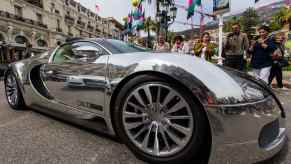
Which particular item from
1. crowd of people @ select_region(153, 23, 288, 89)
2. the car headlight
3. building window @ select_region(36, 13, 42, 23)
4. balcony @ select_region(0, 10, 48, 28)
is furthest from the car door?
building window @ select_region(36, 13, 42, 23)

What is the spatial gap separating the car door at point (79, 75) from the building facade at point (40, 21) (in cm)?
1906

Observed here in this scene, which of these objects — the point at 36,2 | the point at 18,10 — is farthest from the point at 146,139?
the point at 36,2

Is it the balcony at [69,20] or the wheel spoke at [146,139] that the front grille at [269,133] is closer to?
the wheel spoke at [146,139]

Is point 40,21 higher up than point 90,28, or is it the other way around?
point 90,28

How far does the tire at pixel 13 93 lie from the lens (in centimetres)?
299

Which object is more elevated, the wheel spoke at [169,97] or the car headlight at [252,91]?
the car headlight at [252,91]

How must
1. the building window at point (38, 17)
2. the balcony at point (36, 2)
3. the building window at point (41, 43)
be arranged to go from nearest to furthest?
the balcony at point (36, 2) < the building window at point (41, 43) < the building window at point (38, 17)

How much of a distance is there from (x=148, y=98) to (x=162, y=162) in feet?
1.54

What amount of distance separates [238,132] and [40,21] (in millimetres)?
35485

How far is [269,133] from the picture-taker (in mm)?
1404

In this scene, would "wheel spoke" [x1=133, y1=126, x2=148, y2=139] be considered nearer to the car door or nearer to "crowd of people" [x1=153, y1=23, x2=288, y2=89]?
the car door

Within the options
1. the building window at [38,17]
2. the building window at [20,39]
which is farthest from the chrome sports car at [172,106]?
the building window at [38,17]

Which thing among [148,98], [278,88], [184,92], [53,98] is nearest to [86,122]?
[53,98]

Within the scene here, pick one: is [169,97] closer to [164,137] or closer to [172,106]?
[172,106]
